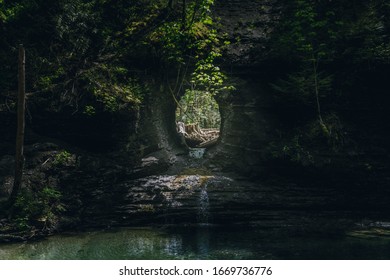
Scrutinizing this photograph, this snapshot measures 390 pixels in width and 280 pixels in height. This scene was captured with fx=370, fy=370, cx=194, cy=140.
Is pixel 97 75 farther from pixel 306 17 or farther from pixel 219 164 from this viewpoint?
pixel 306 17

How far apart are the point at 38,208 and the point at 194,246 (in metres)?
4.74

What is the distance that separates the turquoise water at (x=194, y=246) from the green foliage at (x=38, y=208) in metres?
A: 0.60

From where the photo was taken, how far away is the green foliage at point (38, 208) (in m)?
10.7

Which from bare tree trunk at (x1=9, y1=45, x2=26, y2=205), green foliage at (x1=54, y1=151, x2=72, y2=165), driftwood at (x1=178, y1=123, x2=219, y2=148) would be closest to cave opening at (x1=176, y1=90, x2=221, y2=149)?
driftwood at (x1=178, y1=123, x2=219, y2=148)

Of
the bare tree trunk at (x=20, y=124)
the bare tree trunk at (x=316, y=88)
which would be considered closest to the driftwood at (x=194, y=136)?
the bare tree trunk at (x=316, y=88)

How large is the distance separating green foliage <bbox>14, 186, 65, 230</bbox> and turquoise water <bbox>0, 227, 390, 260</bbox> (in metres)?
0.60

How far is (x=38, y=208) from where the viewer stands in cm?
1092

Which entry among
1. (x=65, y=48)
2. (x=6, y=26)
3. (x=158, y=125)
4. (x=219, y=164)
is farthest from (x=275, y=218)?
(x=6, y=26)

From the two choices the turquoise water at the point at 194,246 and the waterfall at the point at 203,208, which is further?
the waterfall at the point at 203,208

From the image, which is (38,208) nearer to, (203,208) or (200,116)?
(203,208)

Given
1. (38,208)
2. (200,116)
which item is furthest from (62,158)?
(200,116)

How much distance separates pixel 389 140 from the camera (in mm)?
13305

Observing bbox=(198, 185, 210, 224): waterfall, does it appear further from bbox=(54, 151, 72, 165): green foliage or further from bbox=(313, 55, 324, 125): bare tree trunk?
bbox=(313, 55, 324, 125): bare tree trunk

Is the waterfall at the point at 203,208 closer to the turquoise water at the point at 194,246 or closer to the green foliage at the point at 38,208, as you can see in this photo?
the turquoise water at the point at 194,246
